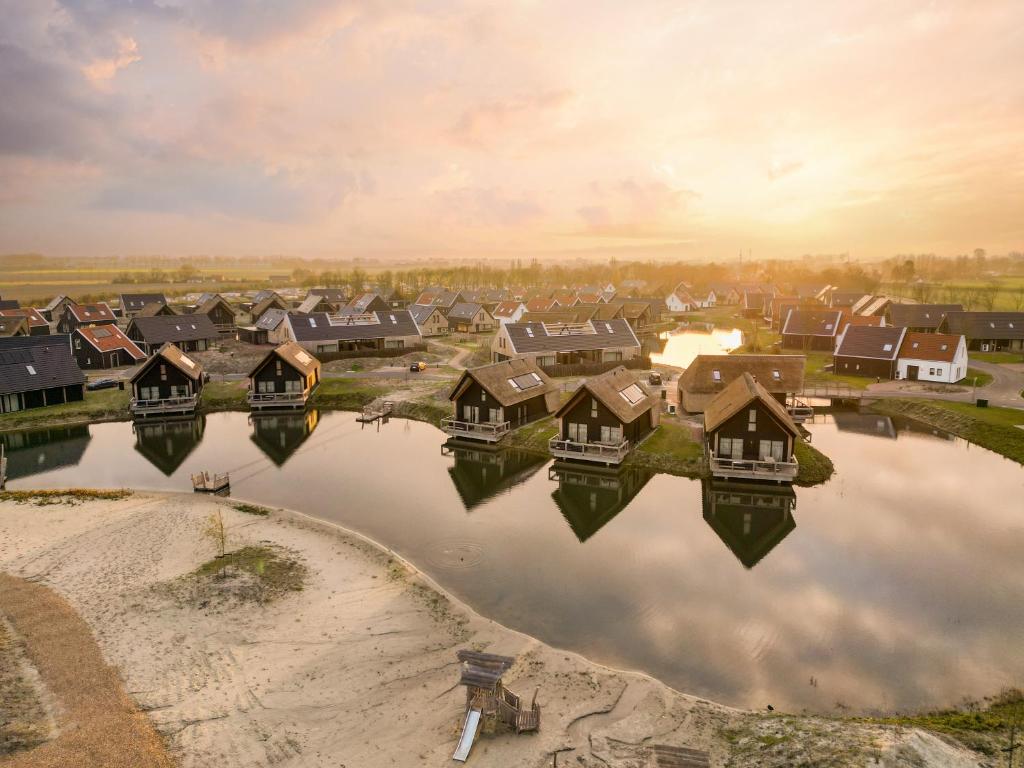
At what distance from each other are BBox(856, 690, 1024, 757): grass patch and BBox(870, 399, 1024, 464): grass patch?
26521 mm

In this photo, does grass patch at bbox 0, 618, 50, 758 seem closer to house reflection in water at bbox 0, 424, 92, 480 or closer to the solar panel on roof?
house reflection in water at bbox 0, 424, 92, 480

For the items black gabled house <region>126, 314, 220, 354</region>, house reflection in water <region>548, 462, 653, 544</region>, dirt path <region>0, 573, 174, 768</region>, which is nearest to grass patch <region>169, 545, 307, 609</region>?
dirt path <region>0, 573, 174, 768</region>

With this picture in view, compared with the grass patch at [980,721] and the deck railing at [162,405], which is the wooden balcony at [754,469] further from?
the deck railing at [162,405]

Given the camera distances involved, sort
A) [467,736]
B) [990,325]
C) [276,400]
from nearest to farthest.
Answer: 1. [467,736]
2. [276,400]
3. [990,325]

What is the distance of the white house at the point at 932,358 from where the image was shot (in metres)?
55.2

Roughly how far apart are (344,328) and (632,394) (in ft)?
146

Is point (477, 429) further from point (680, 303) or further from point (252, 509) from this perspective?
point (680, 303)

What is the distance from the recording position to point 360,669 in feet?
62.1

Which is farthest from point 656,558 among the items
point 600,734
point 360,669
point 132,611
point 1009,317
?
point 1009,317

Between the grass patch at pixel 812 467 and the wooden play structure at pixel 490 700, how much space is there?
24.7 m

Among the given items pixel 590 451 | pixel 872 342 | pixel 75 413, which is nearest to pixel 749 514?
pixel 590 451

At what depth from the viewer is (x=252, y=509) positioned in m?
32.2

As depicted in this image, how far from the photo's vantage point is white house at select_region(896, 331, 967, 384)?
55.2 meters

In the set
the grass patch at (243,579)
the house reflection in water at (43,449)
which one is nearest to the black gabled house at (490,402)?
the grass patch at (243,579)
